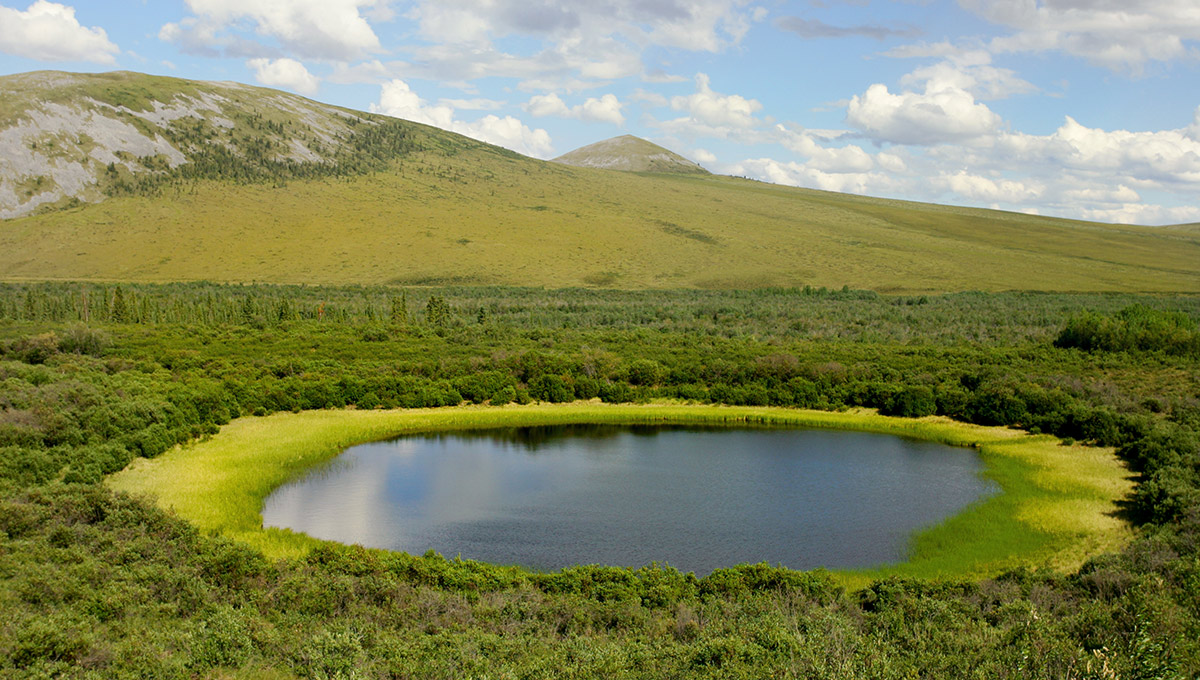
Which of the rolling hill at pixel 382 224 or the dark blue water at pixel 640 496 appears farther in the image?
the rolling hill at pixel 382 224

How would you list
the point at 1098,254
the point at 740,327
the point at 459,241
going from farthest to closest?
1. the point at 1098,254
2. the point at 459,241
3. the point at 740,327

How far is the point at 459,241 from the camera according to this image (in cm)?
14175

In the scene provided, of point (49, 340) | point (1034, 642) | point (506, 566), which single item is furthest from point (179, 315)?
point (1034, 642)

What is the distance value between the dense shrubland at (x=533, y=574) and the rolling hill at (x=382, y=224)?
67.6m

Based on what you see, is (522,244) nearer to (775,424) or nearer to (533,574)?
(775,424)

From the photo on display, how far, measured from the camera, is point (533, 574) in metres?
19.6

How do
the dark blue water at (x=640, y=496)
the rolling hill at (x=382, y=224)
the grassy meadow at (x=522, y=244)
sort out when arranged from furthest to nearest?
the rolling hill at (x=382, y=224)
the grassy meadow at (x=522, y=244)
the dark blue water at (x=640, y=496)

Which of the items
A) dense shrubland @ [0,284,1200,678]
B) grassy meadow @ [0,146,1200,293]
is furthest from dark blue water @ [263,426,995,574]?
grassy meadow @ [0,146,1200,293]

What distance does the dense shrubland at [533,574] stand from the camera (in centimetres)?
1318

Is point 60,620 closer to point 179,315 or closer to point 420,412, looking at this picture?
point 420,412

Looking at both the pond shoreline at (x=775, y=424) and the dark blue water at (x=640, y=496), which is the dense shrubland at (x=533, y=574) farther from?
the dark blue water at (x=640, y=496)

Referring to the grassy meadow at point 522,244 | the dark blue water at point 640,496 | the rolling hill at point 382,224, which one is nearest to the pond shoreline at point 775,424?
the dark blue water at point 640,496

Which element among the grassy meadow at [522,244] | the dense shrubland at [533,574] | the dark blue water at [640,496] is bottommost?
the dark blue water at [640,496]

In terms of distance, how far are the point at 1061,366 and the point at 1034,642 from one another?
43302 millimetres
